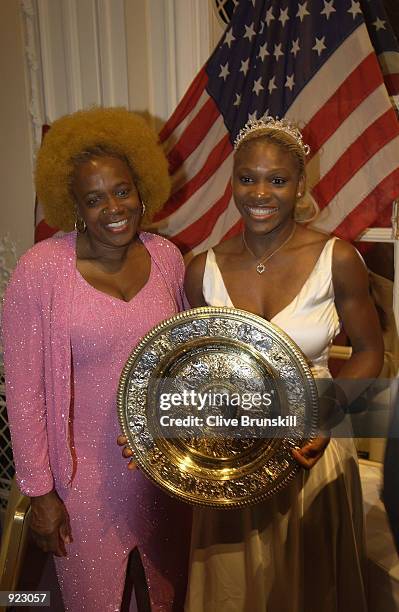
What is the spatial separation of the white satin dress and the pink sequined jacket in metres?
0.29

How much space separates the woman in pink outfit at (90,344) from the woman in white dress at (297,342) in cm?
18

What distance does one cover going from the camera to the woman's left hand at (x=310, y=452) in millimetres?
896

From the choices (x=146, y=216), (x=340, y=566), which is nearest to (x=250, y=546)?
(x=340, y=566)

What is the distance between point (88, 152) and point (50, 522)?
75cm

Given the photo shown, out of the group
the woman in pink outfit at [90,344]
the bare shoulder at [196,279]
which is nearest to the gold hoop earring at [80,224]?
the woman in pink outfit at [90,344]

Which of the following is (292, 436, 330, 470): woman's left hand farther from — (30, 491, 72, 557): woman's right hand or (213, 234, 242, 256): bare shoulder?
(30, 491, 72, 557): woman's right hand

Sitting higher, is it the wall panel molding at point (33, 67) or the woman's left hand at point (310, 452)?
the wall panel molding at point (33, 67)

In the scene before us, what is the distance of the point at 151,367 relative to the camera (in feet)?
3.02

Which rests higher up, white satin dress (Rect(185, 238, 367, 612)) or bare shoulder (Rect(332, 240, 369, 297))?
bare shoulder (Rect(332, 240, 369, 297))

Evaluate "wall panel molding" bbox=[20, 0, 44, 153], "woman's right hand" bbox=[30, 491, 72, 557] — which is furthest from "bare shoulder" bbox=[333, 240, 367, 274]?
"wall panel molding" bbox=[20, 0, 44, 153]

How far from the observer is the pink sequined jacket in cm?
105

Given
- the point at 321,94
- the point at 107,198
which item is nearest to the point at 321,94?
the point at 321,94

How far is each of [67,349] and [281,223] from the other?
469mm

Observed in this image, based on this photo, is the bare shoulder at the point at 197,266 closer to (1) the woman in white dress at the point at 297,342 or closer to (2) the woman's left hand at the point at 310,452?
(1) the woman in white dress at the point at 297,342
